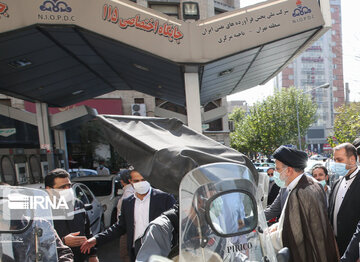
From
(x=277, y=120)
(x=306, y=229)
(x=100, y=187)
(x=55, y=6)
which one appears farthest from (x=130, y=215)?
(x=277, y=120)

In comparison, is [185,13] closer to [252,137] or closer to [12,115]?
[12,115]

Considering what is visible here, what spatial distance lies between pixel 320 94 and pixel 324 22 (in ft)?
228

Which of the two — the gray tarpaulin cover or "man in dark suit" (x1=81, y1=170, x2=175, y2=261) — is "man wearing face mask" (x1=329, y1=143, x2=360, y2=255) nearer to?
the gray tarpaulin cover

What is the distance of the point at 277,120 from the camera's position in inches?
1103

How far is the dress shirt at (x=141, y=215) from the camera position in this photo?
3.04m

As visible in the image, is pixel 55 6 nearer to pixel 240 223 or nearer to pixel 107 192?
pixel 107 192

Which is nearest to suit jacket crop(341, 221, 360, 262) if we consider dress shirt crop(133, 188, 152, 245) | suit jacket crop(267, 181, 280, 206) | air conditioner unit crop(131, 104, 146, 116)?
dress shirt crop(133, 188, 152, 245)

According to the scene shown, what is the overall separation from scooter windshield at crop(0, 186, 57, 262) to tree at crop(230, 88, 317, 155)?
88.8 ft

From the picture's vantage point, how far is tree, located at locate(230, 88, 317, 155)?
1085 inches

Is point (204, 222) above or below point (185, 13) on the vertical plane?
below

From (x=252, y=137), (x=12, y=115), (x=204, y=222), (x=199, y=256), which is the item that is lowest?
(x=252, y=137)

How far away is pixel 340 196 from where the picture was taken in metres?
3.29

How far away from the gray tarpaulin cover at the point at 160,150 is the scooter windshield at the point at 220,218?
0.23 m

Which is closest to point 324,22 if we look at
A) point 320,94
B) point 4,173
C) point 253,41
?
point 253,41
